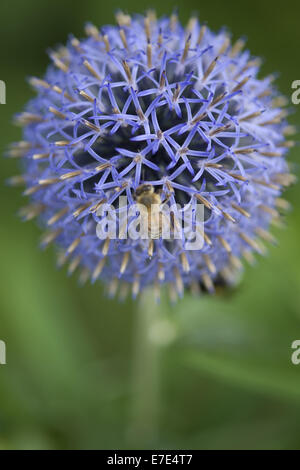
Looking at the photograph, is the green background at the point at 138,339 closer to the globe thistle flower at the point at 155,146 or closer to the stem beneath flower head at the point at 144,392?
the stem beneath flower head at the point at 144,392

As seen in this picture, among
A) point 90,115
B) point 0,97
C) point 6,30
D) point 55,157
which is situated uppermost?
point 6,30

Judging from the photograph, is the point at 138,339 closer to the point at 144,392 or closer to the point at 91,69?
the point at 144,392

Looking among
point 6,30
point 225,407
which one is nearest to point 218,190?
point 225,407

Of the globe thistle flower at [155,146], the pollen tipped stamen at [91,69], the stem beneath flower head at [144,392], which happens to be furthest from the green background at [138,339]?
the pollen tipped stamen at [91,69]

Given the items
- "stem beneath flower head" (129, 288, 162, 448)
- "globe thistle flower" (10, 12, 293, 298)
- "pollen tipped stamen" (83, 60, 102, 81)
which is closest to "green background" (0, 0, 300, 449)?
"stem beneath flower head" (129, 288, 162, 448)

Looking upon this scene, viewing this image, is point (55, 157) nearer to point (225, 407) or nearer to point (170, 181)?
point (170, 181)
